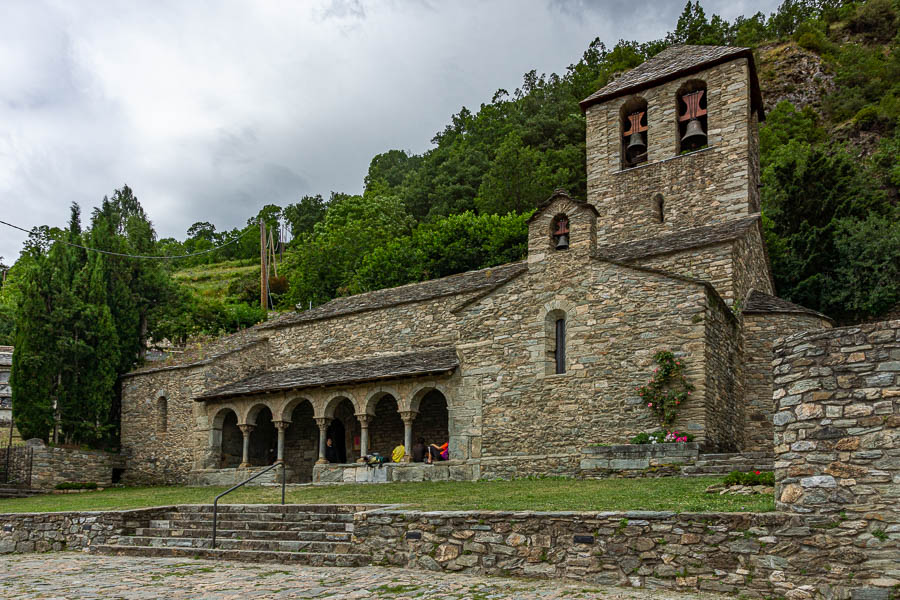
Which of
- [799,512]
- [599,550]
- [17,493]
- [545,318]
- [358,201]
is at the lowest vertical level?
[17,493]

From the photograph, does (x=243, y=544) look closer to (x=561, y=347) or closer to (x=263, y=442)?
(x=561, y=347)

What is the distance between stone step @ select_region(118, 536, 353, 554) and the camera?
10.3 meters

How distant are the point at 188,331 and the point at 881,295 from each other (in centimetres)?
2865

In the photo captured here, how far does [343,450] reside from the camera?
23.5 meters

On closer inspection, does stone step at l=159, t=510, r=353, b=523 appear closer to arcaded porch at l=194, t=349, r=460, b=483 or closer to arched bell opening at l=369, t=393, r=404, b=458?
arcaded porch at l=194, t=349, r=460, b=483

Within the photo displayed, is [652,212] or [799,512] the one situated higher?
[652,212]

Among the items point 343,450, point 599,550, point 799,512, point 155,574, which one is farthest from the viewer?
point 343,450

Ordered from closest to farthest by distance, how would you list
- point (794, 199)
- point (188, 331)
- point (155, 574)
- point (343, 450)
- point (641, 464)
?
point (155, 574), point (641, 464), point (343, 450), point (794, 199), point (188, 331)

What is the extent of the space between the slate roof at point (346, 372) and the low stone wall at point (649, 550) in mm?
9186

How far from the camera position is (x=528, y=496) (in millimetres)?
11508

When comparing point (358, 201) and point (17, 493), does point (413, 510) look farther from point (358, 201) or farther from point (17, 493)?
point (358, 201)

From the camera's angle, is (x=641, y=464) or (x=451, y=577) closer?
(x=451, y=577)

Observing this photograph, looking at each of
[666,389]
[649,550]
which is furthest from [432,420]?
[649,550]

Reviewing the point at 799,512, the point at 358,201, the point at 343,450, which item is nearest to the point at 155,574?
the point at 799,512
